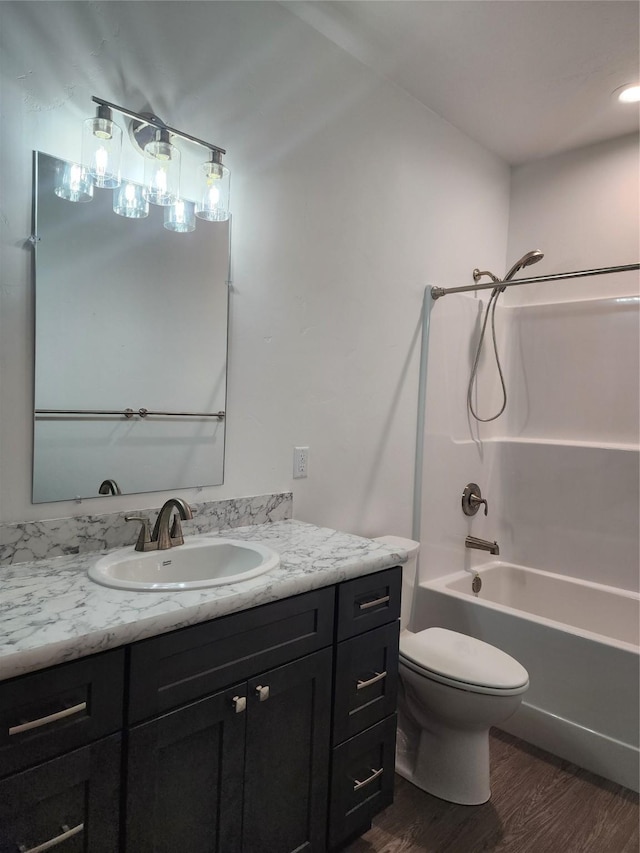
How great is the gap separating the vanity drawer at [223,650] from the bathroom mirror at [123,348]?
0.57m

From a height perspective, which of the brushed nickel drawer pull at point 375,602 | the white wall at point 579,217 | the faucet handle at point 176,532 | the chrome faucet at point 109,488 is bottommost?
the brushed nickel drawer pull at point 375,602

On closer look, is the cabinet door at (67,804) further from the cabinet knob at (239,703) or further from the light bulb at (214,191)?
the light bulb at (214,191)

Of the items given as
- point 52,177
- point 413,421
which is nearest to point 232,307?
point 52,177

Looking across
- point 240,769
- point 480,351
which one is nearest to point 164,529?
point 240,769

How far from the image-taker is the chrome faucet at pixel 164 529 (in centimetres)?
151

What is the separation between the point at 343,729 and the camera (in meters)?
1.50

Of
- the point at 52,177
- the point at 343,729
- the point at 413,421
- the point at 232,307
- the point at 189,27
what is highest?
the point at 189,27

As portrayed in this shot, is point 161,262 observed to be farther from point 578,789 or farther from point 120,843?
point 578,789

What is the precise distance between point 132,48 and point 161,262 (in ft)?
1.88

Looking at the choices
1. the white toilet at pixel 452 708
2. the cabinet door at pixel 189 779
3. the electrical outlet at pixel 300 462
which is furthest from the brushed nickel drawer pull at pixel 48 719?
the electrical outlet at pixel 300 462

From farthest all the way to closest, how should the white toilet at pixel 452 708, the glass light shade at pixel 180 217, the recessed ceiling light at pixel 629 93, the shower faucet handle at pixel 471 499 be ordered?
the shower faucet handle at pixel 471 499, the recessed ceiling light at pixel 629 93, the white toilet at pixel 452 708, the glass light shade at pixel 180 217

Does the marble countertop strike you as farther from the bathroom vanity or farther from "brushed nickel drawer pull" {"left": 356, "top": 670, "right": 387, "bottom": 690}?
"brushed nickel drawer pull" {"left": 356, "top": 670, "right": 387, "bottom": 690}

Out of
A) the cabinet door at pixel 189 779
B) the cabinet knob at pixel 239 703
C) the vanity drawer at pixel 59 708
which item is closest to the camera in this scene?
the vanity drawer at pixel 59 708

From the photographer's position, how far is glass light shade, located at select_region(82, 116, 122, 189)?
142cm
